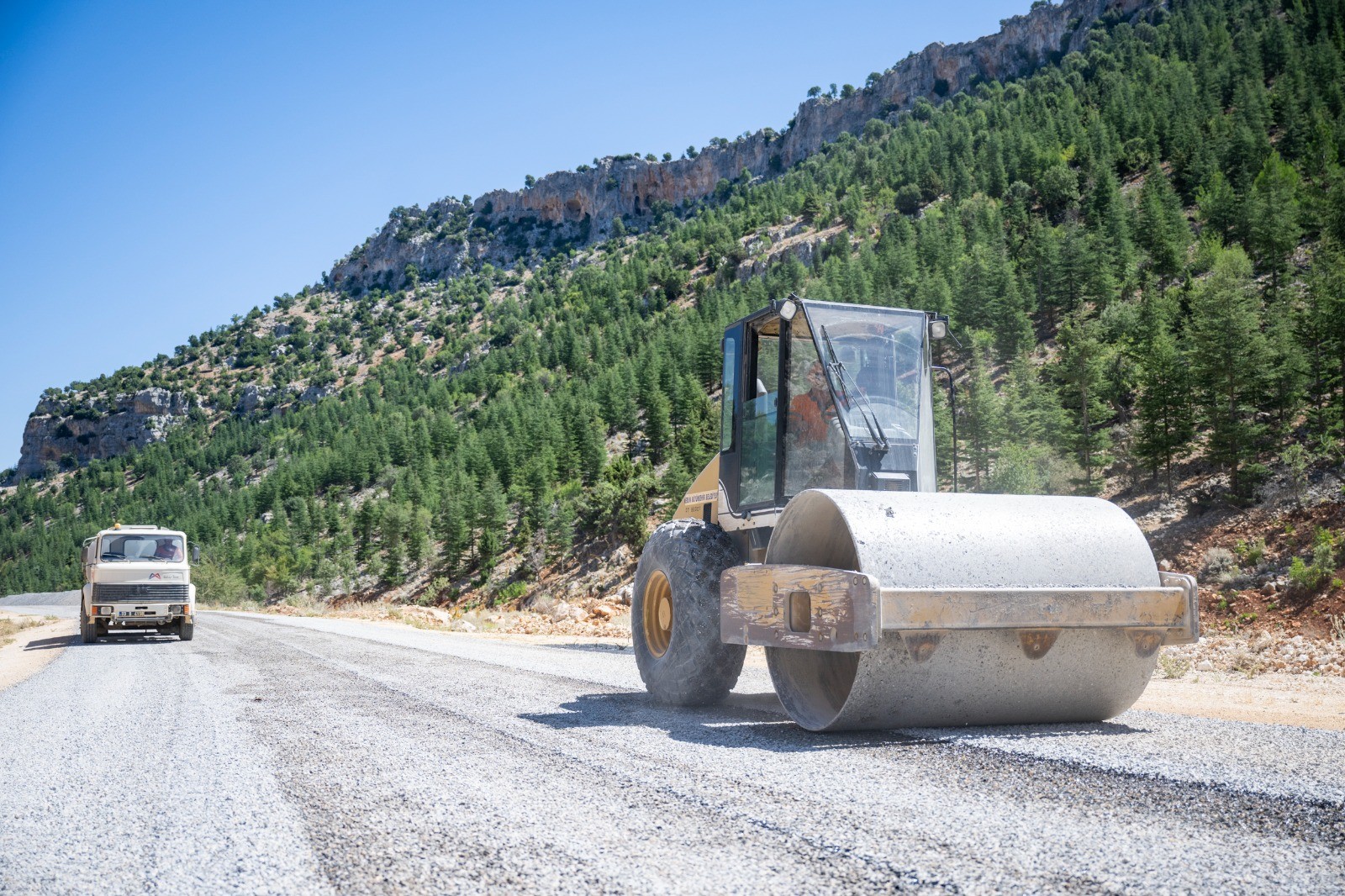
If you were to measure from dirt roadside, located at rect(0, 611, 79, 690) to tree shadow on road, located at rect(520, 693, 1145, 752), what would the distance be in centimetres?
888

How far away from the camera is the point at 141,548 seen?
766 inches

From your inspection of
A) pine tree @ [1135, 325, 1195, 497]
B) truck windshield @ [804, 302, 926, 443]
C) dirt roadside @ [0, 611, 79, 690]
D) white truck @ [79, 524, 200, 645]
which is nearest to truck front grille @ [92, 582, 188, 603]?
white truck @ [79, 524, 200, 645]

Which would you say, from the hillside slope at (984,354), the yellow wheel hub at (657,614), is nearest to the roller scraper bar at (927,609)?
the yellow wheel hub at (657,614)

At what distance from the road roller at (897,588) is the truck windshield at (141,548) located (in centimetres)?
1657

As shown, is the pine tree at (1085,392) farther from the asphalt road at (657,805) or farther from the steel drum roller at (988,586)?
the asphalt road at (657,805)

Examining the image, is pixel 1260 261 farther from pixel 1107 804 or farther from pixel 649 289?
pixel 649 289

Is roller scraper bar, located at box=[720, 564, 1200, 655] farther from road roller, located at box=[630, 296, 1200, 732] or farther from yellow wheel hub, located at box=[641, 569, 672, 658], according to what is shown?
yellow wheel hub, located at box=[641, 569, 672, 658]

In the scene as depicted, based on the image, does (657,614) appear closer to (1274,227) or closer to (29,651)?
(29,651)

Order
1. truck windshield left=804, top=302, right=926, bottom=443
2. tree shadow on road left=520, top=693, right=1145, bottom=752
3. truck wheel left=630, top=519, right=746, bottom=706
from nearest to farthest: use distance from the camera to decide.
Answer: tree shadow on road left=520, top=693, right=1145, bottom=752 < truck wheel left=630, top=519, right=746, bottom=706 < truck windshield left=804, top=302, right=926, bottom=443

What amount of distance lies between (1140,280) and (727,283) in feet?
250

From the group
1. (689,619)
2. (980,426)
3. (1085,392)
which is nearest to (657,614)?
(689,619)

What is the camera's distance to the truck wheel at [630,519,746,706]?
6.66 metres

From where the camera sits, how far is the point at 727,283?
128 metres

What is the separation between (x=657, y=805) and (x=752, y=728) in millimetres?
2109
